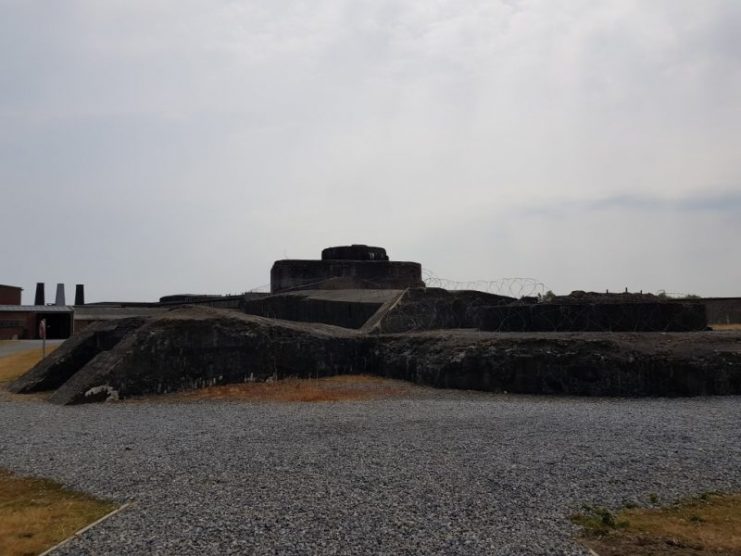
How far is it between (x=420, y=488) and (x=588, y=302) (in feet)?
29.4

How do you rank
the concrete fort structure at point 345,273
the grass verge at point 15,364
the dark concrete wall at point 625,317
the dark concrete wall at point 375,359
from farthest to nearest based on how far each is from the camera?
the concrete fort structure at point 345,273 < the grass verge at point 15,364 < the dark concrete wall at point 625,317 < the dark concrete wall at point 375,359

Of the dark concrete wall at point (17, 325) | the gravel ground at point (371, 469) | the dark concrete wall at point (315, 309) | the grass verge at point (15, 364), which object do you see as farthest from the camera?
the dark concrete wall at point (17, 325)

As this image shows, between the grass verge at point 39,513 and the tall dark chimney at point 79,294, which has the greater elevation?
the tall dark chimney at point 79,294

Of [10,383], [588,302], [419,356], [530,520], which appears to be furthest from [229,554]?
[10,383]

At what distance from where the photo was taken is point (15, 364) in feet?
57.1

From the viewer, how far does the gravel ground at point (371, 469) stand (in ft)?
12.8

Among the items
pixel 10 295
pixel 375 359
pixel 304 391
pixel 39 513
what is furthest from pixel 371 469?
pixel 10 295

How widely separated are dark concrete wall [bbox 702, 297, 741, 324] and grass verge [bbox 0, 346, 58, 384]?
76.8 feet

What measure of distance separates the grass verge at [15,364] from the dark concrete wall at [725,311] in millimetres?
23419

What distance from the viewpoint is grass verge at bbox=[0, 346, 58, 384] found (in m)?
15.0

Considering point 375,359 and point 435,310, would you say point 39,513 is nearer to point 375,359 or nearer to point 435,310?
point 375,359

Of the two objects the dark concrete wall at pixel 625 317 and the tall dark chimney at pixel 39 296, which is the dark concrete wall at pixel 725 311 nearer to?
the dark concrete wall at pixel 625 317

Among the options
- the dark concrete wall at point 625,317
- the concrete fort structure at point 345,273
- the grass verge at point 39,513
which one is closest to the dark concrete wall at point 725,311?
the concrete fort structure at point 345,273

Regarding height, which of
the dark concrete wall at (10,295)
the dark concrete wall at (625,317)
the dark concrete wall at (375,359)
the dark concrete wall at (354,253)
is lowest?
the dark concrete wall at (375,359)
